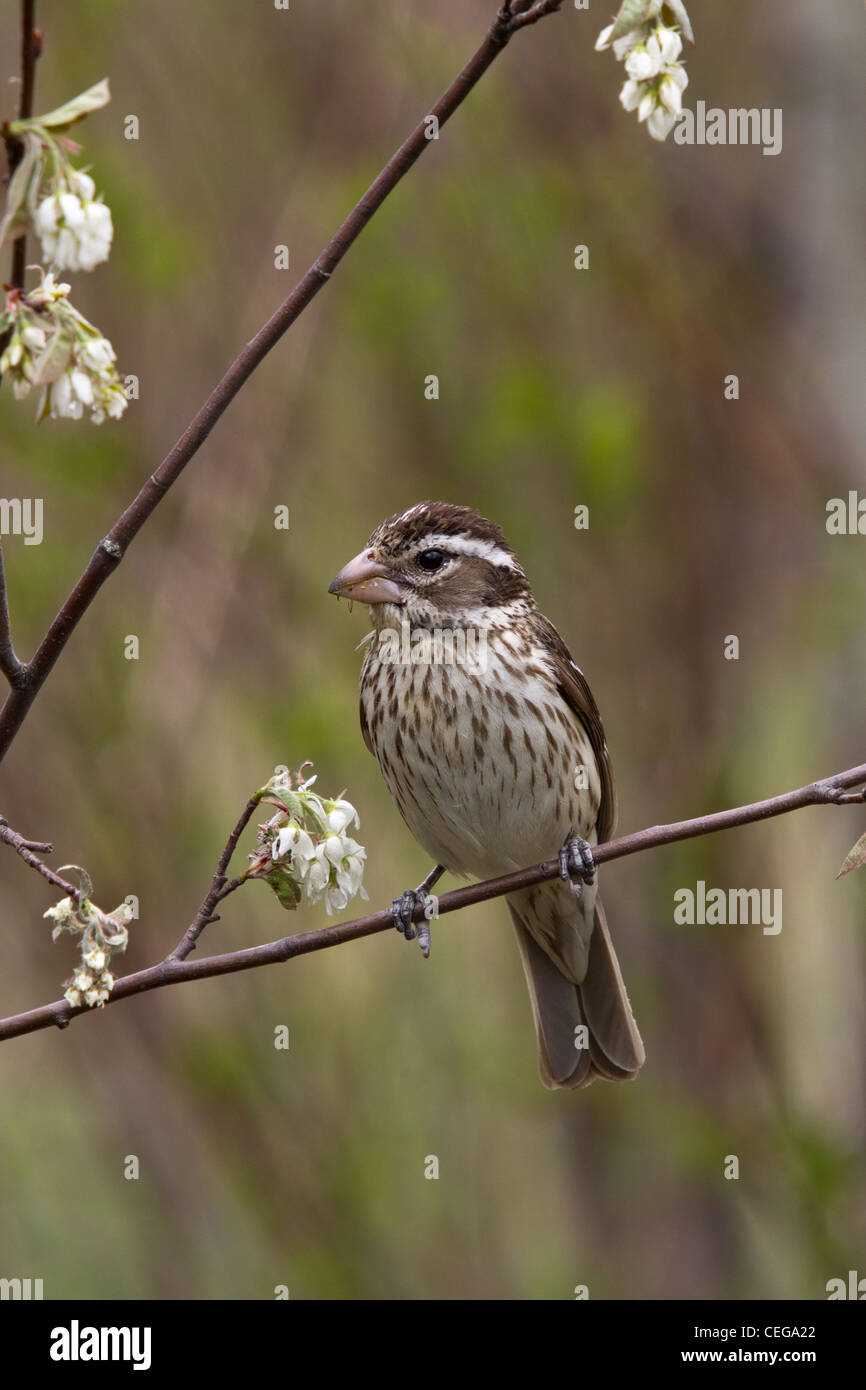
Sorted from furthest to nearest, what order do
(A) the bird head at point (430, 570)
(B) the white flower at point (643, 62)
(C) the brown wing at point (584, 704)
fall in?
(C) the brown wing at point (584, 704) < (A) the bird head at point (430, 570) < (B) the white flower at point (643, 62)

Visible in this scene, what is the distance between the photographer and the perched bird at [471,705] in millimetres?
4902

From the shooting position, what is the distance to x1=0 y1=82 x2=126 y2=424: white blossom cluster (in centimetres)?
217

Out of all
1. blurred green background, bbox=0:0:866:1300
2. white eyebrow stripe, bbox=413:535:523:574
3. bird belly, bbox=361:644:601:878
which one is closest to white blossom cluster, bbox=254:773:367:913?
bird belly, bbox=361:644:601:878

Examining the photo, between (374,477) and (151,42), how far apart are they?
213 centimetres

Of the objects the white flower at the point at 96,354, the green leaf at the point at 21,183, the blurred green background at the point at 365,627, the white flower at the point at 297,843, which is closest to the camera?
the green leaf at the point at 21,183

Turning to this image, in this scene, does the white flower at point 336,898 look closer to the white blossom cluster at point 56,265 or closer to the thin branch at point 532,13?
the white blossom cluster at point 56,265

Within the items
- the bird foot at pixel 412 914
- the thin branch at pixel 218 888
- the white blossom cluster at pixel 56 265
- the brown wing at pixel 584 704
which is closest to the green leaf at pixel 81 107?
the white blossom cluster at pixel 56 265

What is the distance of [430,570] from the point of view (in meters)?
4.94

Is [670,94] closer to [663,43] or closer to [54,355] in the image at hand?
[663,43]

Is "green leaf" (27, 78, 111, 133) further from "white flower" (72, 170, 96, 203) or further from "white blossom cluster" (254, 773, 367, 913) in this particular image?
"white blossom cluster" (254, 773, 367, 913)

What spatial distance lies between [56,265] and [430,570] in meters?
2.79

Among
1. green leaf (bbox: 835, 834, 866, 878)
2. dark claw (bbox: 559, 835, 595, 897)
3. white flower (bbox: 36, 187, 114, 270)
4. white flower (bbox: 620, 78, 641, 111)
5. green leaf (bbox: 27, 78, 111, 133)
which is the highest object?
white flower (bbox: 620, 78, 641, 111)

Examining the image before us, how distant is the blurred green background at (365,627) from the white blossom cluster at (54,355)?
13.1 feet

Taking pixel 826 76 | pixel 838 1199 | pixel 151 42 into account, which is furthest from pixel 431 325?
pixel 838 1199
